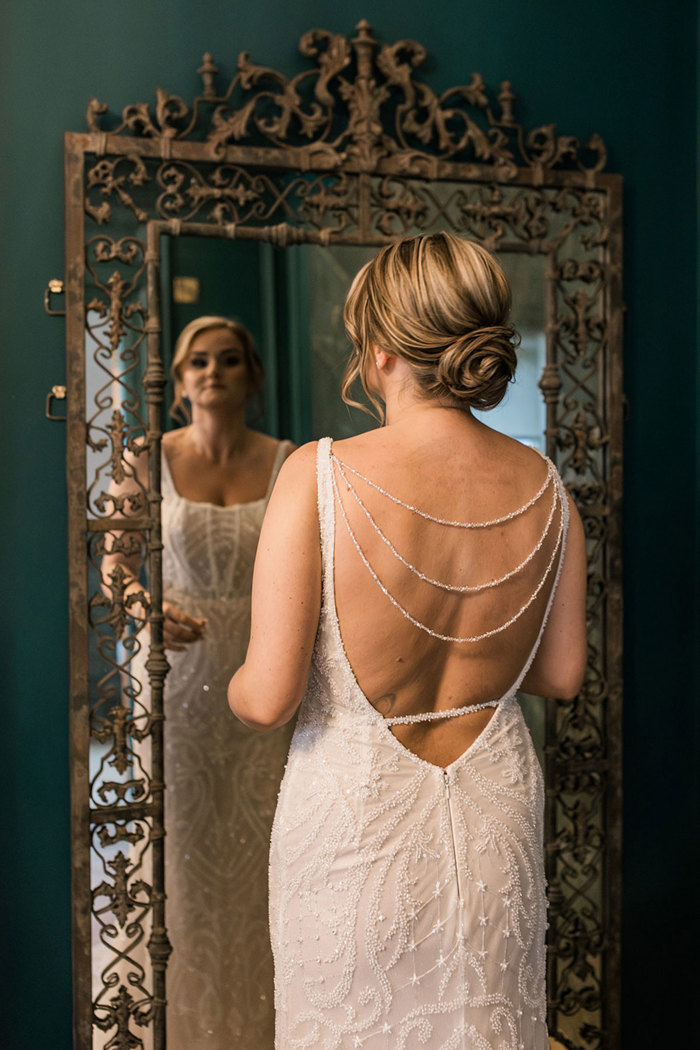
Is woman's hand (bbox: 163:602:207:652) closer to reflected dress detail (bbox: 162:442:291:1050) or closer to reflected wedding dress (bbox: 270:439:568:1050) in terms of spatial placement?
reflected dress detail (bbox: 162:442:291:1050)

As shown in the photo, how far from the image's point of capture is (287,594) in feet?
4.54

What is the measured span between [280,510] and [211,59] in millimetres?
1054

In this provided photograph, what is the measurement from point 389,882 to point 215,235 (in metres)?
1.21

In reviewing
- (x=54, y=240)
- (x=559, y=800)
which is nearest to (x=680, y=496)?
(x=559, y=800)

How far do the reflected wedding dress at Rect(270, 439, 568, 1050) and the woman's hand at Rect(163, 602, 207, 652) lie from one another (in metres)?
0.57

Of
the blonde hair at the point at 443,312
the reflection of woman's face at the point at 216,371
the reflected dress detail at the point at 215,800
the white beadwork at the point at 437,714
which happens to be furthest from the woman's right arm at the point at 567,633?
the reflection of woman's face at the point at 216,371

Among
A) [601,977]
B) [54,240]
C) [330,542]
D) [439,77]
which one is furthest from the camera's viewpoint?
[601,977]

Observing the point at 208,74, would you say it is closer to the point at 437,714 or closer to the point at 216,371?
the point at 216,371

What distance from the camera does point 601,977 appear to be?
7.70 ft

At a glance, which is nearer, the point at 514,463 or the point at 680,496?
the point at 514,463

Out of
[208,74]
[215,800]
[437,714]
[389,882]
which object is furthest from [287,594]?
[208,74]

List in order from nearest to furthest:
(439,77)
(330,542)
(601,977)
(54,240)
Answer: (330,542) < (54,240) < (439,77) < (601,977)

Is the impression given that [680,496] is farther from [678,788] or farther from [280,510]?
[280,510]

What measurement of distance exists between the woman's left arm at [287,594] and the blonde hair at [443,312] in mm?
140
